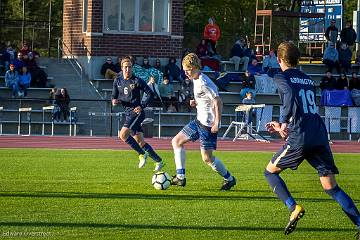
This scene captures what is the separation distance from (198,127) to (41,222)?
4.58 meters

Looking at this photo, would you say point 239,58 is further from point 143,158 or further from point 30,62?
point 143,158

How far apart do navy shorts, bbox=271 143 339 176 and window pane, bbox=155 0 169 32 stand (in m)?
28.4

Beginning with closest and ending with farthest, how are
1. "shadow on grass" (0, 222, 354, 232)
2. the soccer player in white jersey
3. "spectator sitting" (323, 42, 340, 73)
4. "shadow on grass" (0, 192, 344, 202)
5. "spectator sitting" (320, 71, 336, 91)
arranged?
"shadow on grass" (0, 222, 354, 232)
"shadow on grass" (0, 192, 344, 202)
the soccer player in white jersey
"spectator sitting" (320, 71, 336, 91)
"spectator sitting" (323, 42, 340, 73)

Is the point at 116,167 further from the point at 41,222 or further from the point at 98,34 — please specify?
the point at 98,34

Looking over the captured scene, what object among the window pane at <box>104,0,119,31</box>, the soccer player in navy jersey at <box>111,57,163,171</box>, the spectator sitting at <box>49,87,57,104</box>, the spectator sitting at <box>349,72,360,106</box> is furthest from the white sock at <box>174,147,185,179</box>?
Answer: the window pane at <box>104,0,119,31</box>

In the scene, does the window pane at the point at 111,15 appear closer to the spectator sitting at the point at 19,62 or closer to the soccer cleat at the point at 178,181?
the spectator sitting at the point at 19,62

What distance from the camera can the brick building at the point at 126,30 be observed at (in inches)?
1500

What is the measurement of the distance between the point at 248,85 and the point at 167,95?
121 inches

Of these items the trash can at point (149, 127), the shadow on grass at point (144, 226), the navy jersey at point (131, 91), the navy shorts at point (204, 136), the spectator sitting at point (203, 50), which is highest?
the spectator sitting at point (203, 50)

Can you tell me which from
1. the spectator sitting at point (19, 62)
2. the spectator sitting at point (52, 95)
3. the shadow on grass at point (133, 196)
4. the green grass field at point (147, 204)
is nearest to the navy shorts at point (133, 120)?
the green grass field at point (147, 204)

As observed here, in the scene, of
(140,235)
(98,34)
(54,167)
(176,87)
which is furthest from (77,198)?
(98,34)

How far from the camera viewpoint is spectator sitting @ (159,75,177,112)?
1356 inches

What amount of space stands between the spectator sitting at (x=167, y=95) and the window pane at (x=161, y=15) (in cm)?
466

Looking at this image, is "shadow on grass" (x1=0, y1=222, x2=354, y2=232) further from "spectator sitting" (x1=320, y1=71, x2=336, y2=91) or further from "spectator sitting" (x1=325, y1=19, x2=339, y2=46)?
"spectator sitting" (x1=325, y1=19, x2=339, y2=46)
